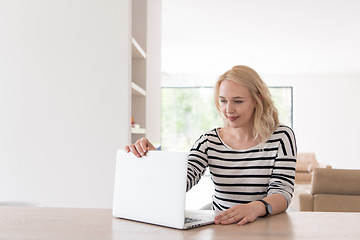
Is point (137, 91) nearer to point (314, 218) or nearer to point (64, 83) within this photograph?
point (64, 83)

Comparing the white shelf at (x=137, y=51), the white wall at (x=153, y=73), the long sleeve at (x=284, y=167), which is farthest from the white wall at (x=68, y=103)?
the long sleeve at (x=284, y=167)

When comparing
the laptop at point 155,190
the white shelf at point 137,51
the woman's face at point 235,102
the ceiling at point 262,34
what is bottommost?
the laptop at point 155,190

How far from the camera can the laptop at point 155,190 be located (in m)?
1.12

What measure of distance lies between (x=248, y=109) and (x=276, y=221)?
1.83ft

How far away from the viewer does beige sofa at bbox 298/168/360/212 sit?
329cm

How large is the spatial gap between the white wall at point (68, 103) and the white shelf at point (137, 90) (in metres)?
0.21

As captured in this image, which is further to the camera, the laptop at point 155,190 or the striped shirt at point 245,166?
the striped shirt at point 245,166

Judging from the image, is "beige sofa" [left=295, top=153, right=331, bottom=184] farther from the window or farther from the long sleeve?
the long sleeve

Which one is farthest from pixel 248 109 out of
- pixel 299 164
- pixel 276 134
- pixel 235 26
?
pixel 299 164

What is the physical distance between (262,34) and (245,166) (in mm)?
4903

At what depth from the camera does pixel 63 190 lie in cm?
249

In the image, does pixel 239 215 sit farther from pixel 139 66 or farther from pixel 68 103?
pixel 139 66

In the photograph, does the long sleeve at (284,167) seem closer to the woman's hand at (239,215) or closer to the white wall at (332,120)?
the woman's hand at (239,215)

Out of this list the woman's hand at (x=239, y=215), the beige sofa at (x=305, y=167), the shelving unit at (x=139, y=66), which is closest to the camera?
the woman's hand at (x=239, y=215)
